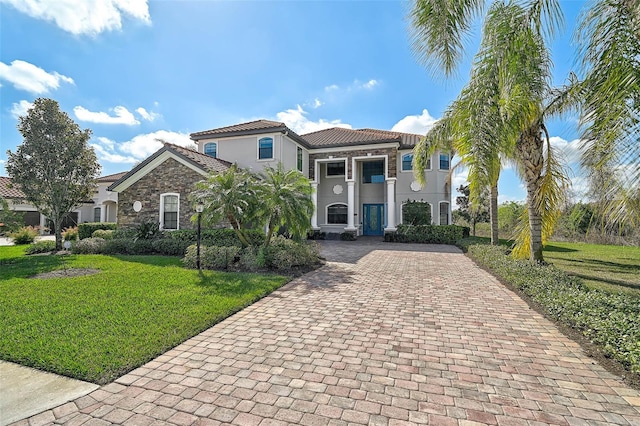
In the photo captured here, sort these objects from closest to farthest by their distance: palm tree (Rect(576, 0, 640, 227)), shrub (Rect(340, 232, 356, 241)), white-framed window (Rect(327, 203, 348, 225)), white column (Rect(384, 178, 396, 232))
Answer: palm tree (Rect(576, 0, 640, 227)) → white column (Rect(384, 178, 396, 232)) → shrub (Rect(340, 232, 356, 241)) → white-framed window (Rect(327, 203, 348, 225))

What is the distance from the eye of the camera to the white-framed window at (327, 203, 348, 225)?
22391 millimetres

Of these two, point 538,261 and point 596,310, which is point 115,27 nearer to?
point 596,310

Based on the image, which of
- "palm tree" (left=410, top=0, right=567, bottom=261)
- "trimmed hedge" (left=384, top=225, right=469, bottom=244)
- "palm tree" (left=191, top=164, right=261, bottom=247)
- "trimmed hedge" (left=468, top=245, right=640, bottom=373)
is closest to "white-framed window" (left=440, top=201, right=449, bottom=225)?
"trimmed hedge" (left=384, top=225, right=469, bottom=244)

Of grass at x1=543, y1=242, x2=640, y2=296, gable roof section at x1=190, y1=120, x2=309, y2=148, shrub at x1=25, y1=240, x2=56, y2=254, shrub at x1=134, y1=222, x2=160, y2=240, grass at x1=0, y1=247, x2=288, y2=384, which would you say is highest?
gable roof section at x1=190, y1=120, x2=309, y2=148

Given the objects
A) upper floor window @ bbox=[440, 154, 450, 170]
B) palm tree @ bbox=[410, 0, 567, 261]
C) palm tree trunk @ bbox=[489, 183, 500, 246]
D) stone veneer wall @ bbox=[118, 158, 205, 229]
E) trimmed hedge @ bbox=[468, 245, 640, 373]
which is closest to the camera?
trimmed hedge @ bbox=[468, 245, 640, 373]

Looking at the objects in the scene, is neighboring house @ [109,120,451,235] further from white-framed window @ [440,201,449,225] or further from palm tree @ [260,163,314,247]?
palm tree @ [260,163,314,247]

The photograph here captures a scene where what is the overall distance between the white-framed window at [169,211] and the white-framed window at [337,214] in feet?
37.5

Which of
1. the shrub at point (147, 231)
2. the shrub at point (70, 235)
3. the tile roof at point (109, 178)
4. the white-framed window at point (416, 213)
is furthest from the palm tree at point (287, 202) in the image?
the tile roof at point (109, 178)

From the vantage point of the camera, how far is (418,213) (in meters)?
19.0

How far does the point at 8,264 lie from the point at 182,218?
19.5 ft

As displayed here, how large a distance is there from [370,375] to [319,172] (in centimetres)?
2063

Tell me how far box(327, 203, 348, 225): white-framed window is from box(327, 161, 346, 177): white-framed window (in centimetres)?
244

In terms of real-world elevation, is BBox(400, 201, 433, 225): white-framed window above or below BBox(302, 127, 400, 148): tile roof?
below

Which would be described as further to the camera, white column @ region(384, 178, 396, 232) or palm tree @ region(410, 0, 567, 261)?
white column @ region(384, 178, 396, 232)
